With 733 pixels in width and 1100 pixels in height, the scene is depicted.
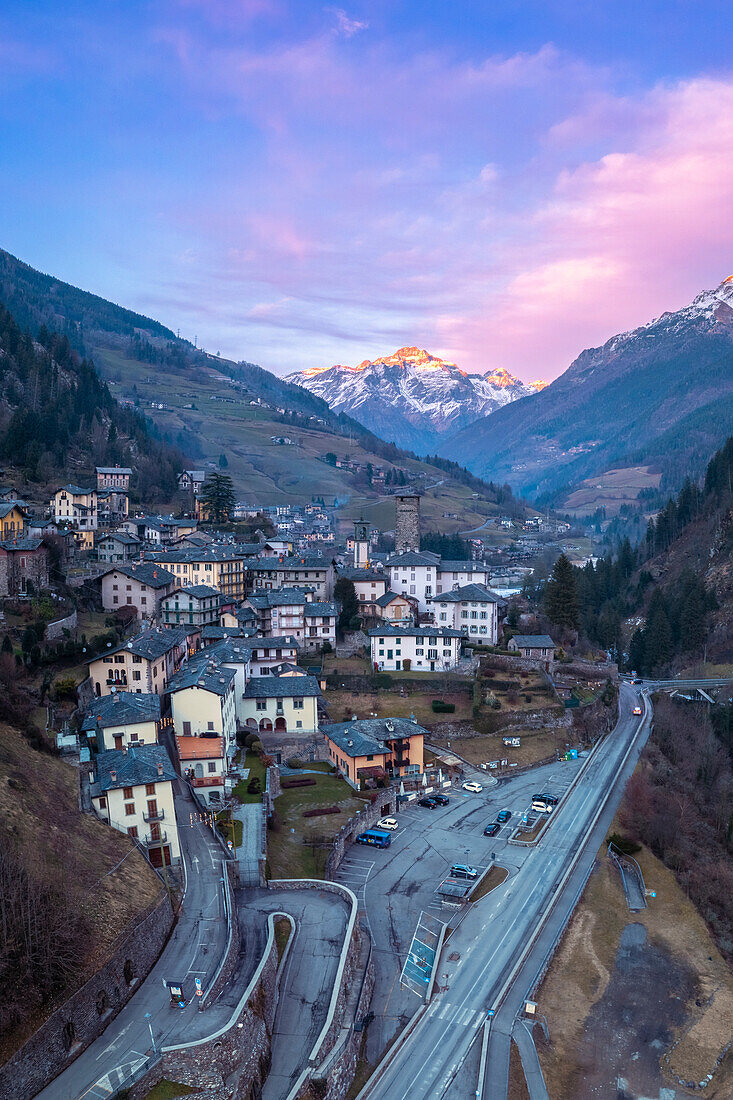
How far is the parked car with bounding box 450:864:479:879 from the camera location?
45594 mm

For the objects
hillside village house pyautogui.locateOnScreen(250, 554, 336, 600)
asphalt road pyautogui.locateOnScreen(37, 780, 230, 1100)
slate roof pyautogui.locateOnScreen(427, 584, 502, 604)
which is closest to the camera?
asphalt road pyautogui.locateOnScreen(37, 780, 230, 1100)

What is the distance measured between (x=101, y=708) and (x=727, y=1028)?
38542 mm

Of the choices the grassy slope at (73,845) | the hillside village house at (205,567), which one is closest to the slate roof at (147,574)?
the hillside village house at (205,567)

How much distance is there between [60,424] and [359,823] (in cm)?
9262

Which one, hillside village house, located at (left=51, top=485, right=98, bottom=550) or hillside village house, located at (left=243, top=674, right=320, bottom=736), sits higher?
hillside village house, located at (left=51, top=485, right=98, bottom=550)

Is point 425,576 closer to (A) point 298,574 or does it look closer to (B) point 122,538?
(A) point 298,574

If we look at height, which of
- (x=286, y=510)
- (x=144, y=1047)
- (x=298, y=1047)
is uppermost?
(x=286, y=510)

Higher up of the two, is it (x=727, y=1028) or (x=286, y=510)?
(x=286, y=510)

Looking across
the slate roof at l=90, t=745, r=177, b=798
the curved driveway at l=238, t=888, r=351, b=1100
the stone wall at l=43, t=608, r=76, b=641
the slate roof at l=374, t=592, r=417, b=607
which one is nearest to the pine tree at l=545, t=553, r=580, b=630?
the slate roof at l=374, t=592, r=417, b=607

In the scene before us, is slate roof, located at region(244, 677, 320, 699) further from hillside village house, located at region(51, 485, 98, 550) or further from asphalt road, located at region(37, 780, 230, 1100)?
hillside village house, located at region(51, 485, 98, 550)

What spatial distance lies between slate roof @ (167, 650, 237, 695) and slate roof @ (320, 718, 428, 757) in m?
9.55

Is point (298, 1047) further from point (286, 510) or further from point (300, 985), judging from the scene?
point (286, 510)

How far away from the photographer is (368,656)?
74312 mm

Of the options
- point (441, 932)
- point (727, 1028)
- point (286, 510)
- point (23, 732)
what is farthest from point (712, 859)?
point (286, 510)
